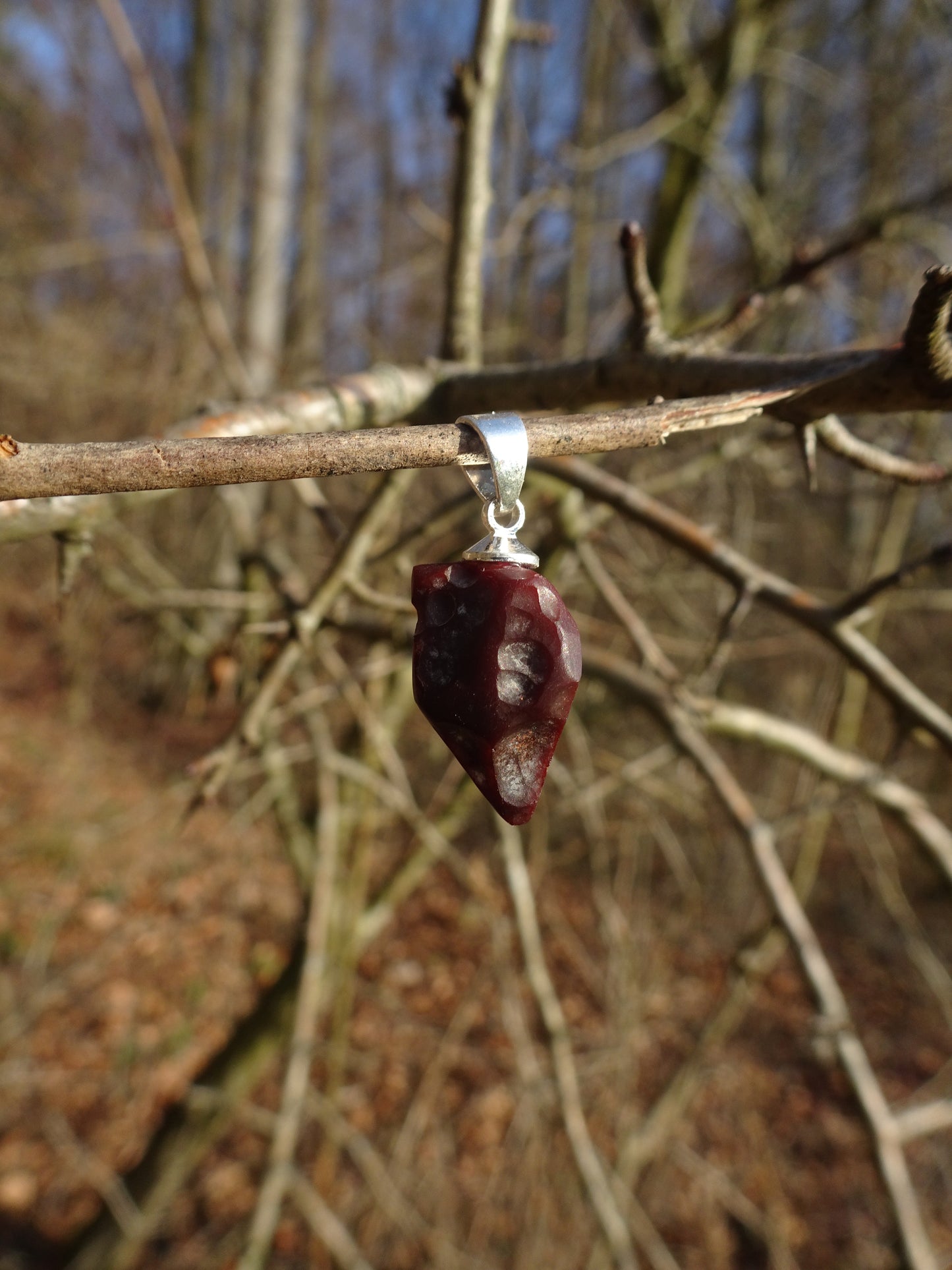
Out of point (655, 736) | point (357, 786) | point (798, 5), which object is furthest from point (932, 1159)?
point (798, 5)

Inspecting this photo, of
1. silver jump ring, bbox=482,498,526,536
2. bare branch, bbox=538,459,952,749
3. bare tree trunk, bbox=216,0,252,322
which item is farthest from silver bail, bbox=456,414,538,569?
bare tree trunk, bbox=216,0,252,322

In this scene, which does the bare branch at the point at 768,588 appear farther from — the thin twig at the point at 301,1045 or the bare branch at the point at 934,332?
the thin twig at the point at 301,1045

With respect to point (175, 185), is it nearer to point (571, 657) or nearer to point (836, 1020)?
point (571, 657)

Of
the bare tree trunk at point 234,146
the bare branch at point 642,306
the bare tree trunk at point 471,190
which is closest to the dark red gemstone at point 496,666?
the bare branch at point 642,306

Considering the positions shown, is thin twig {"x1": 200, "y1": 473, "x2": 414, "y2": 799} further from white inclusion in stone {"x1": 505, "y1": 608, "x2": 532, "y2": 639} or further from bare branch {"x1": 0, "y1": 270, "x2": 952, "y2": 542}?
white inclusion in stone {"x1": 505, "y1": 608, "x2": 532, "y2": 639}

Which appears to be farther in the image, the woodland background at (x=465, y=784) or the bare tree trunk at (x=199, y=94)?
the bare tree trunk at (x=199, y=94)

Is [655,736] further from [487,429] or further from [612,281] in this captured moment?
[487,429]
